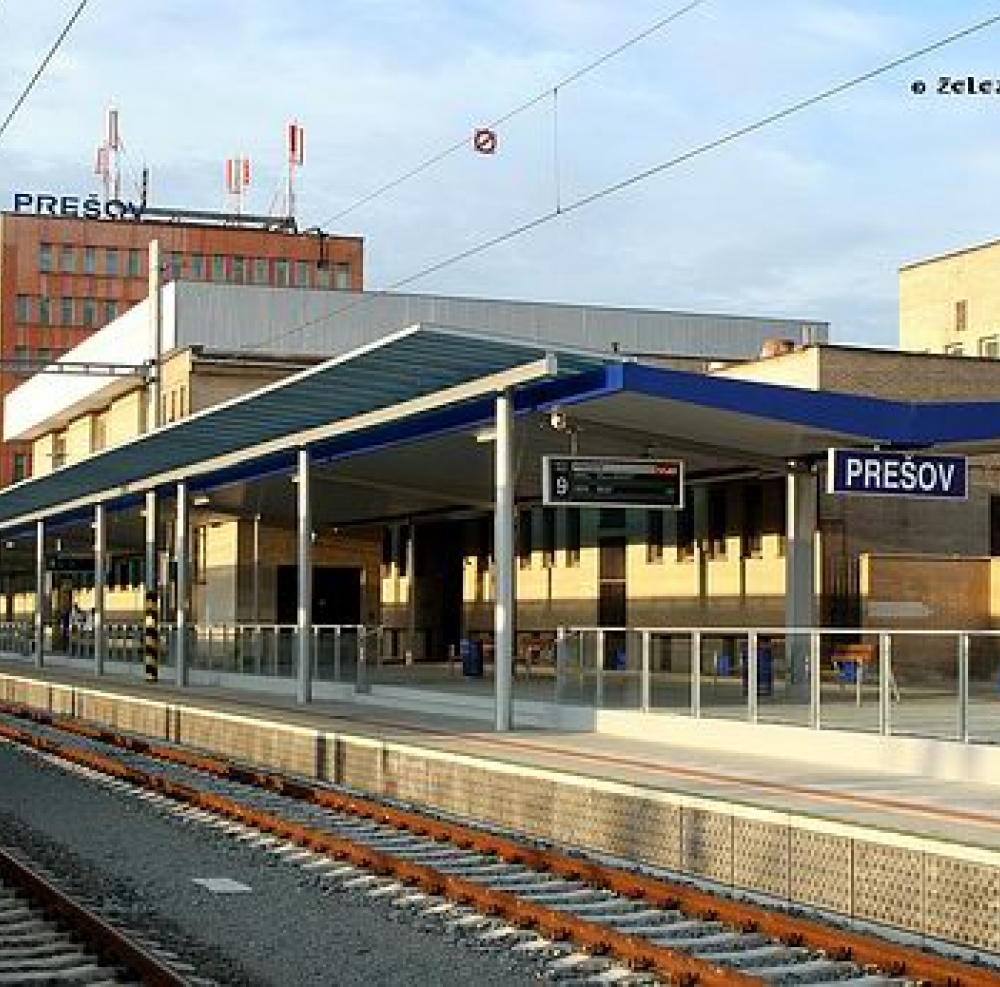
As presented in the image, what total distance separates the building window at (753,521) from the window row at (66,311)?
10421 cm

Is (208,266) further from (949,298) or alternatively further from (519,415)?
(519,415)

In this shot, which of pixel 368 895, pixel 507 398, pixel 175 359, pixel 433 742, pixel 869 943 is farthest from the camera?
pixel 175 359

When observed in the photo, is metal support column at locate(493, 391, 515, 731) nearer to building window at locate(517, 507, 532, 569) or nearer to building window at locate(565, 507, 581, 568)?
building window at locate(565, 507, 581, 568)

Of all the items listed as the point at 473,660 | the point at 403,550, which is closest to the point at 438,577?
the point at 403,550

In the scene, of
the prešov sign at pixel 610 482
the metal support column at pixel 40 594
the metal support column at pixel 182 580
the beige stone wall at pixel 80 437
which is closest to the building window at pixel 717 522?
the prešov sign at pixel 610 482

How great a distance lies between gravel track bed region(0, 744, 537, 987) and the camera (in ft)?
32.8

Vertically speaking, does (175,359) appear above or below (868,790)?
above

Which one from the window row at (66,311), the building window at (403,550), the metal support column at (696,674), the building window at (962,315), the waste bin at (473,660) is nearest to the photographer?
the metal support column at (696,674)

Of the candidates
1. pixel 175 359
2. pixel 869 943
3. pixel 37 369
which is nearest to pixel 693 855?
pixel 869 943

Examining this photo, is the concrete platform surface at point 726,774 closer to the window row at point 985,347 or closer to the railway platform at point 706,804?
the railway platform at point 706,804

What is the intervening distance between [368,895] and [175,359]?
49767mm

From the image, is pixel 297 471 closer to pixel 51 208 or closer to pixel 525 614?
pixel 525 614

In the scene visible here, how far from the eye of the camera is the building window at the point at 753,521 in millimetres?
32625

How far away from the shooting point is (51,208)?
13825 centimetres
